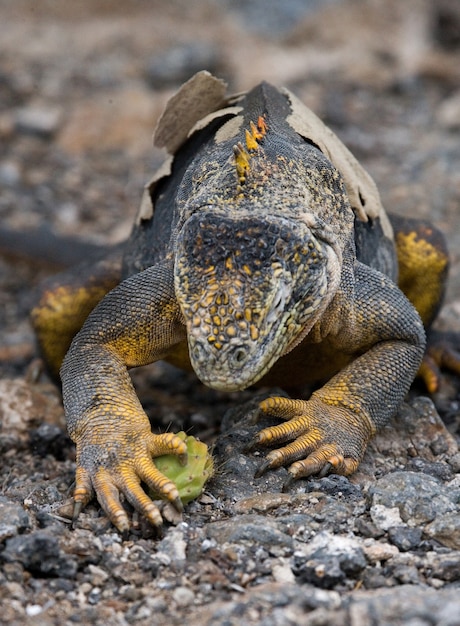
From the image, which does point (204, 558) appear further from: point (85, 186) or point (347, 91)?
point (347, 91)

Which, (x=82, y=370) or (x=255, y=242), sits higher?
(x=255, y=242)

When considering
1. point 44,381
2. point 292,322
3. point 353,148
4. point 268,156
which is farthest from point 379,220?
point 353,148

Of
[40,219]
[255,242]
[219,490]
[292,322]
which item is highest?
[255,242]

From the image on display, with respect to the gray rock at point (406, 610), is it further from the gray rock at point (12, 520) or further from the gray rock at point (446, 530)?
the gray rock at point (12, 520)

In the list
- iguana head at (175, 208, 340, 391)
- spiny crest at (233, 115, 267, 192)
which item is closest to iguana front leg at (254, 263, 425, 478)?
iguana head at (175, 208, 340, 391)

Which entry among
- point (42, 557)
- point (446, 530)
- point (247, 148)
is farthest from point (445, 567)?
point (247, 148)

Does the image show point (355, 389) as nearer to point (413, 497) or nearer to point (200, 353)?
point (413, 497)
